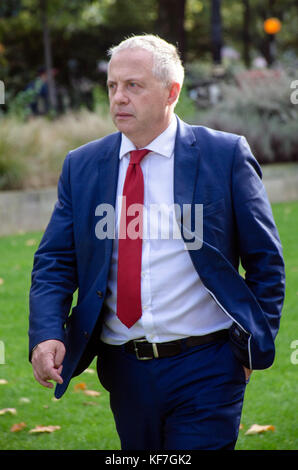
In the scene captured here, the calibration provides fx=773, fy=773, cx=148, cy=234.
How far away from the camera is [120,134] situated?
345cm

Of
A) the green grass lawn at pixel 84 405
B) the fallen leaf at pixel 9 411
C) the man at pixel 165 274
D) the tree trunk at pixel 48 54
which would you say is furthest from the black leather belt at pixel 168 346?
the tree trunk at pixel 48 54

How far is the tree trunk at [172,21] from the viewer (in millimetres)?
24578

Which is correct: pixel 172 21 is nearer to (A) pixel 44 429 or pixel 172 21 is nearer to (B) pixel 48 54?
(B) pixel 48 54

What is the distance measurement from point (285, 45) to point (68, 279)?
4327 centimetres

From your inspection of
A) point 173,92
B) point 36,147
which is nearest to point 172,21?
point 36,147

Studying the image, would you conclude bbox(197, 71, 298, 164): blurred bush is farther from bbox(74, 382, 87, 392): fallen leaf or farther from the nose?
the nose

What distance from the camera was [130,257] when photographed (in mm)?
3209

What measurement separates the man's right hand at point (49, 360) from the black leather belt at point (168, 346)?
33 centimetres

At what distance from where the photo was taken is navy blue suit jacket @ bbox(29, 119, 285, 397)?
313 centimetres

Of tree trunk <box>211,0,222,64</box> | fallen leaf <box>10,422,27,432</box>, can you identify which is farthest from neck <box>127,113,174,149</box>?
tree trunk <box>211,0,222,64</box>

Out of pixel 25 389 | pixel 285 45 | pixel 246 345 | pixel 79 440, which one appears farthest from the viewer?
pixel 285 45

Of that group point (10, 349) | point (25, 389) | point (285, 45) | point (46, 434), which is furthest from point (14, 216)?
point (285, 45)
